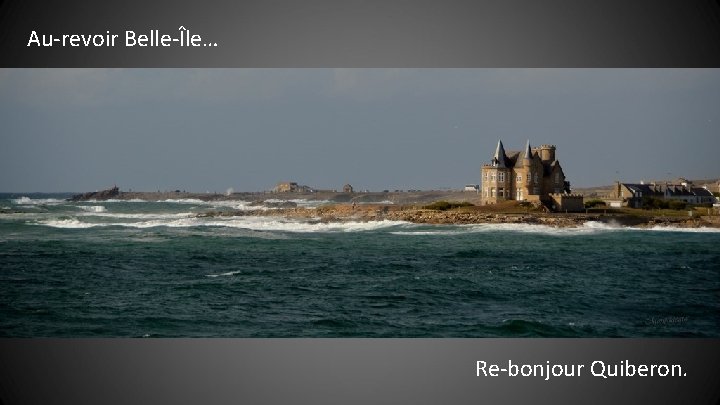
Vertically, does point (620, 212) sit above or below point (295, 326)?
above

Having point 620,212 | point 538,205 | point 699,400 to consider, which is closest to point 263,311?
point 699,400

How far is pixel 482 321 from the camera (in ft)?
34.2

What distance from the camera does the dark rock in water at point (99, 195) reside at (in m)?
13.3

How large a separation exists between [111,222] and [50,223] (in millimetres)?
1107

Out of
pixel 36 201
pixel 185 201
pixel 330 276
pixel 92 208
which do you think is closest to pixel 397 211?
pixel 330 276

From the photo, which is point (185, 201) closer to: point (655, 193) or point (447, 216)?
point (447, 216)

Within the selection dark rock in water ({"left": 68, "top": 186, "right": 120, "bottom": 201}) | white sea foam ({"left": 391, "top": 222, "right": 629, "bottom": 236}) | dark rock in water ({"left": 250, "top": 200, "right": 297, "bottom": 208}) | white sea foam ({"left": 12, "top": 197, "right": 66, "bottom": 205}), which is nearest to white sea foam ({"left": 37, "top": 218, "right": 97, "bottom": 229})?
white sea foam ({"left": 12, "top": 197, "right": 66, "bottom": 205})

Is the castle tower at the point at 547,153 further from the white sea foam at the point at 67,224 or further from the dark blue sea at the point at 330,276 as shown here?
the white sea foam at the point at 67,224

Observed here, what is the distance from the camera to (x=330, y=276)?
12516 millimetres

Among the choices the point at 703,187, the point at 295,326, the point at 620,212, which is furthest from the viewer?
the point at 620,212

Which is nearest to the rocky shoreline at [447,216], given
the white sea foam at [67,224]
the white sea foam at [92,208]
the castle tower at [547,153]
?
the castle tower at [547,153]

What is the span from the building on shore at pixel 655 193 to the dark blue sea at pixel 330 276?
673 mm

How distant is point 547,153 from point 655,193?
260cm

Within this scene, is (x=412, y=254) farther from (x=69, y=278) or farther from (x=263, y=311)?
(x=69, y=278)
